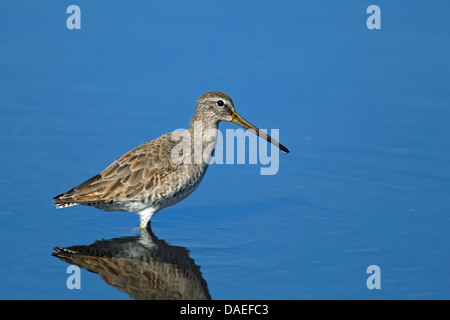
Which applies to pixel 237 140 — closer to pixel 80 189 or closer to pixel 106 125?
pixel 106 125

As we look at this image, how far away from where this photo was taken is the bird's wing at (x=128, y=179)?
10.7 m

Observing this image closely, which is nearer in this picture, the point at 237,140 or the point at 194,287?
the point at 194,287

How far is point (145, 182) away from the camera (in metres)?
10.8

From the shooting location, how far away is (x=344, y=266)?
32.7ft

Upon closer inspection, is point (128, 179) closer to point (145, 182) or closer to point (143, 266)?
point (145, 182)

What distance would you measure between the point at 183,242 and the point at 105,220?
1383 mm

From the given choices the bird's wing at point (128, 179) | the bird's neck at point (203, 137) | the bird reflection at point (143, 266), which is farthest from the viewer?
the bird's neck at point (203, 137)

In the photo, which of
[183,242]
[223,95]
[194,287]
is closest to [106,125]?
[223,95]

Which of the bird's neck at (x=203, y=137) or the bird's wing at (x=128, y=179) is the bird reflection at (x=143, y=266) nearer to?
the bird's wing at (x=128, y=179)

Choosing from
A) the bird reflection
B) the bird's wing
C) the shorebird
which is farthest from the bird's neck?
the bird reflection

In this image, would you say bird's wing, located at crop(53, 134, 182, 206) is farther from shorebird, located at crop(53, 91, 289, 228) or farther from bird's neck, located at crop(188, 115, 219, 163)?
bird's neck, located at crop(188, 115, 219, 163)

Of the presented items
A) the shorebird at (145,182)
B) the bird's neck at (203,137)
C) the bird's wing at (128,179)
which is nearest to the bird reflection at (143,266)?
the shorebird at (145,182)
